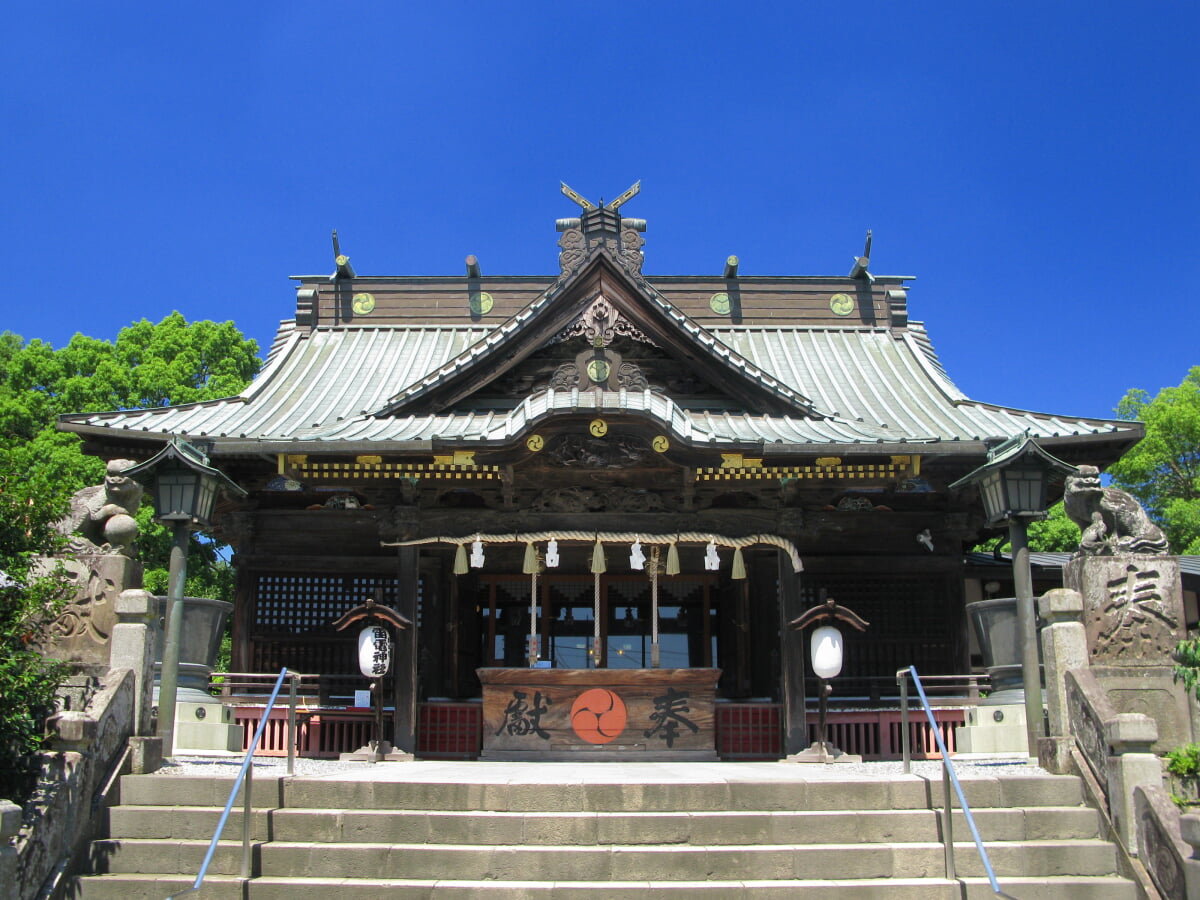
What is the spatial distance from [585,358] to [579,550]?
112 inches

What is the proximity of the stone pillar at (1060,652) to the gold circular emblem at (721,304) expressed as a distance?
10102 mm

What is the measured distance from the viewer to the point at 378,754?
1127 centimetres

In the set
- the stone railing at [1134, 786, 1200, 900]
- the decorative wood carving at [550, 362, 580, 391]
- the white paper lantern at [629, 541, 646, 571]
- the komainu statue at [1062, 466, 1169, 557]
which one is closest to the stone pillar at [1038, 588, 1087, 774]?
the komainu statue at [1062, 466, 1169, 557]

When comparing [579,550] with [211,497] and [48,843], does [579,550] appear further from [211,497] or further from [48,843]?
[48,843]

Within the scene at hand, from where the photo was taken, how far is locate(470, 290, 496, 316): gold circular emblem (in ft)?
58.7

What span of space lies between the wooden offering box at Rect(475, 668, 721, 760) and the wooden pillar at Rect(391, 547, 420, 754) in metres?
1.14

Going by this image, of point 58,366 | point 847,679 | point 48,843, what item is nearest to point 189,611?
point 48,843

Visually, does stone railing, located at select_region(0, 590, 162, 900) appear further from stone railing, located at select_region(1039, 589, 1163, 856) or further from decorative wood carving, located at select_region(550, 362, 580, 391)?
stone railing, located at select_region(1039, 589, 1163, 856)

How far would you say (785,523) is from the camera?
12641mm

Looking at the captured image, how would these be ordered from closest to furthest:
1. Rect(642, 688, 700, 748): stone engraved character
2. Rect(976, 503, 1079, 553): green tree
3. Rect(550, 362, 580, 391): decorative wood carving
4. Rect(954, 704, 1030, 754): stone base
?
Rect(954, 704, 1030, 754): stone base, Rect(642, 688, 700, 748): stone engraved character, Rect(550, 362, 580, 391): decorative wood carving, Rect(976, 503, 1079, 553): green tree

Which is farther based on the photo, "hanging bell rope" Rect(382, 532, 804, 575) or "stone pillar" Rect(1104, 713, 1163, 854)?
"hanging bell rope" Rect(382, 532, 804, 575)

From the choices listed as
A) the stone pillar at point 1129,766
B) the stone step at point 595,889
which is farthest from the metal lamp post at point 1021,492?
the stone step at point 595,889

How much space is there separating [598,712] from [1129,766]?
5732 mm

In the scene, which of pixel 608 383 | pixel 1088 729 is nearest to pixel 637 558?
pixel 608 383
